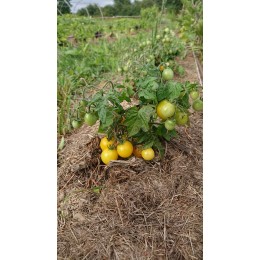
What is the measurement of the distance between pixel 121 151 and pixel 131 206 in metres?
0.17

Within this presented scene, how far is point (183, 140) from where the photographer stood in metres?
1.26

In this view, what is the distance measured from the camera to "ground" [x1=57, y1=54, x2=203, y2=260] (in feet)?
3.13

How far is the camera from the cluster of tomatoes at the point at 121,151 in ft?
3.45

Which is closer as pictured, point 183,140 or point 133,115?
point 133,115

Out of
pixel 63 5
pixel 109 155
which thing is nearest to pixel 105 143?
pixel 109 155

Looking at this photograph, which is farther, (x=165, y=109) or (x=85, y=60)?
(x=85, y=60)

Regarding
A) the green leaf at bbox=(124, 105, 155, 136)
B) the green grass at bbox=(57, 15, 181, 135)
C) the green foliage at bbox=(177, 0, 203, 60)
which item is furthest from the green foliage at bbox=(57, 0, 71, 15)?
the green foliage at bbox=(177, 0, 203, 60)

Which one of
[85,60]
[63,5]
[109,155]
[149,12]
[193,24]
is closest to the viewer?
[109,155]

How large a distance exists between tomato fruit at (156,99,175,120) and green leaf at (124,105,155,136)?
2cm

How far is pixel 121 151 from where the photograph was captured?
105 cm

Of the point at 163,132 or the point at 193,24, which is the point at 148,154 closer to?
the point at 163,132
